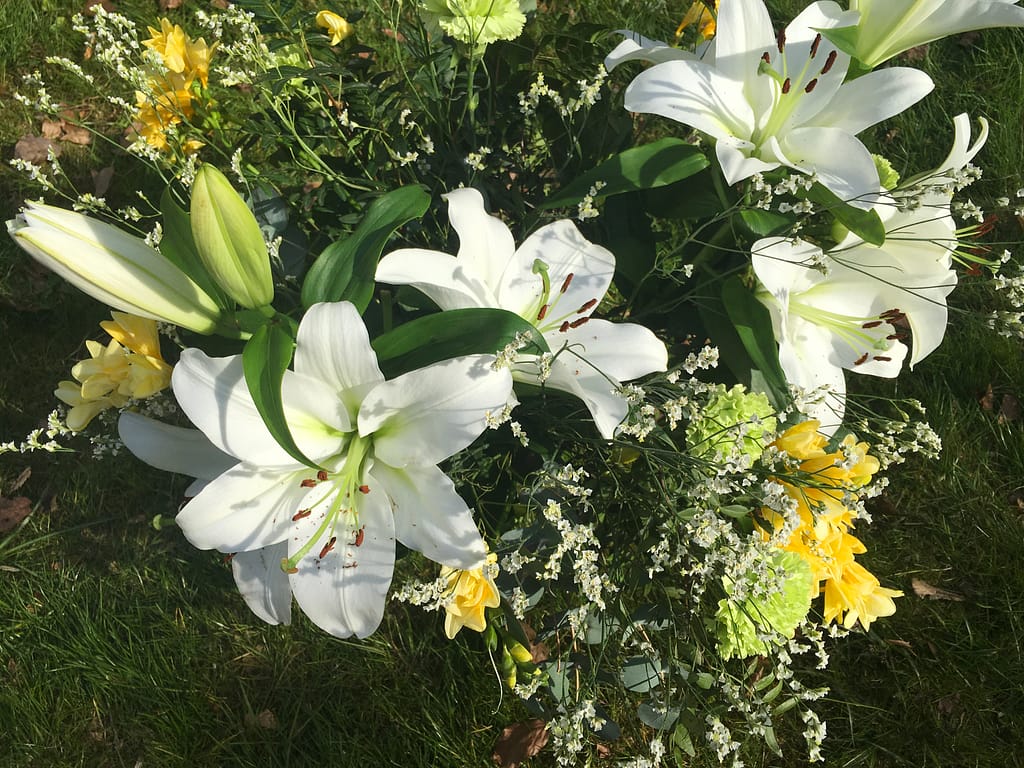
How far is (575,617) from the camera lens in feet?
3.68

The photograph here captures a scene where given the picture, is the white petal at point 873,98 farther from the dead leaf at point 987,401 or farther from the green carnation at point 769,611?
the dead leaf at point 987,401

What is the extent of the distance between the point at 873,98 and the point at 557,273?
48cm

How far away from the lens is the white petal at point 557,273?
105 cm

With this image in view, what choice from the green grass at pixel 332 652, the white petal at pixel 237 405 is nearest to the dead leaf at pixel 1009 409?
the green grass at pixel 332 652

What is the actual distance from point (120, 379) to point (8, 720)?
1248 millimetres

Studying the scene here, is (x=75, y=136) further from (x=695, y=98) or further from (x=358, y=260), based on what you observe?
(x=695, y=98)

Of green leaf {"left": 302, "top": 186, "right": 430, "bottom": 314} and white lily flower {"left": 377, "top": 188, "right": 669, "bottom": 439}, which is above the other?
green leaf {"left": 302, "top": 186, "right": 430, "bottom": 314}

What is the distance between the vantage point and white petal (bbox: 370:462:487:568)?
882mm

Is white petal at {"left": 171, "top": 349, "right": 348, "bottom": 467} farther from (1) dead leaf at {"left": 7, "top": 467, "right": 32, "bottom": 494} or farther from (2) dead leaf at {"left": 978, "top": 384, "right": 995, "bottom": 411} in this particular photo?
(2) dead leaf at {"left": 978, "top": 384, "right": 995, "bottom": 411}

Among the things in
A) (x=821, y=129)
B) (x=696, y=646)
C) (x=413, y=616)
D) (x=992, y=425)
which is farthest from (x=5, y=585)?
(x=992, y=425)

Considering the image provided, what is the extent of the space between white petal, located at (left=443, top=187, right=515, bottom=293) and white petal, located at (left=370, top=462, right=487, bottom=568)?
284 mm

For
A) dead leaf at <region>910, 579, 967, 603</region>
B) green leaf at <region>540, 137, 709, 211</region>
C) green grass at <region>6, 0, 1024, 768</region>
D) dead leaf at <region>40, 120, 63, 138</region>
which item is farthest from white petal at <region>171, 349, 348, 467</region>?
dead leaf at <region>40, 120, 63, 138</region>

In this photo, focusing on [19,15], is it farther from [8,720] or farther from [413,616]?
[413,616]

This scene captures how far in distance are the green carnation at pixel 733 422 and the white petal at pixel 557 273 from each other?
0.22 m
